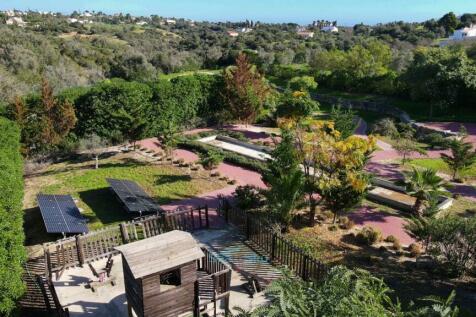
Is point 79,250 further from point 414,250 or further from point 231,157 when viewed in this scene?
point 231,157

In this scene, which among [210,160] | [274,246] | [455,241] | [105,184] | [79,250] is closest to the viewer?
[455,241]

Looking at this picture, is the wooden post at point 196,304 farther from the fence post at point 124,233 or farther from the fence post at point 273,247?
the fence post at point 124,233

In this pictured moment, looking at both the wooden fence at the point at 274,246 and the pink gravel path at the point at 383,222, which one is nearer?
the wooden fence at the point at 274,246

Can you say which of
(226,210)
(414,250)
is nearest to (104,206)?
(226,210)

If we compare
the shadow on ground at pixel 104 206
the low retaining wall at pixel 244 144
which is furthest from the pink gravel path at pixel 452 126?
the shadow on ground at pixel 104 206

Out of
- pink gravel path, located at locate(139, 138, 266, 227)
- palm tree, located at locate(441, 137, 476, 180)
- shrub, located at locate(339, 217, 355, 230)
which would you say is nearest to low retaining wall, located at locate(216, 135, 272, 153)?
pink gravel path, located at locate(139, 138, 266, 227)

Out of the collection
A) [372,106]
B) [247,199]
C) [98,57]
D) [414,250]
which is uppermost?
[98,57]
